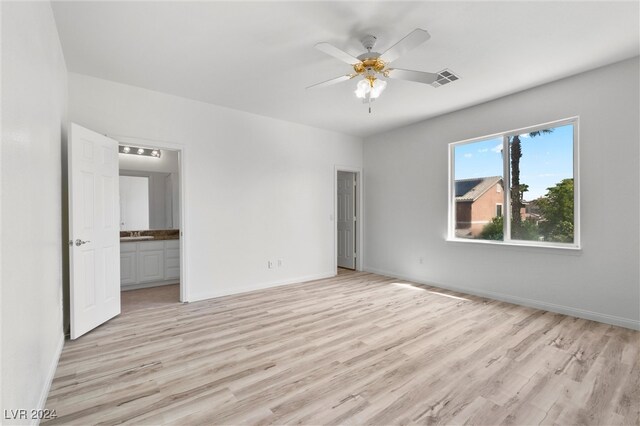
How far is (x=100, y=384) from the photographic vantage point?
84.2 inches

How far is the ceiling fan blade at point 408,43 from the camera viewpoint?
80.7 inches

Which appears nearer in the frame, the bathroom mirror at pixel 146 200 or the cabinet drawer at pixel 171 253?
the cabinet drawer at pixel 171 253

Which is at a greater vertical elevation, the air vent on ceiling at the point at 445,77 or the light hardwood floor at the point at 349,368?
the air vent on ceiling at the point at 445,77

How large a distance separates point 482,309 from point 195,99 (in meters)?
4.70

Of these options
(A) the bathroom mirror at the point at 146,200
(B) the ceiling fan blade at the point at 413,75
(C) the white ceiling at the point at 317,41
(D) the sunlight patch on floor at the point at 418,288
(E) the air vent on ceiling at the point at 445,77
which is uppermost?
(C) the white ceiling at the point at 317,41

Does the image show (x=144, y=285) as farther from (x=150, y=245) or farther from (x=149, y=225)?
(x=149, y=225)

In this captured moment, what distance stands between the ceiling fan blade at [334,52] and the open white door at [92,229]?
8.22 feet

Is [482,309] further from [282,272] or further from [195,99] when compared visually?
[195,99]

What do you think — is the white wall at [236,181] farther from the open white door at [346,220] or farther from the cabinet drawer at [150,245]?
the cabinet drawer at [150,245]

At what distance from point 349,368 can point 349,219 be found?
13.9 feet

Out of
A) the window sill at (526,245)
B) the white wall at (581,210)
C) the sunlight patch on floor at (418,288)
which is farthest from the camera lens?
the sunlight patch on floor at (418,288)

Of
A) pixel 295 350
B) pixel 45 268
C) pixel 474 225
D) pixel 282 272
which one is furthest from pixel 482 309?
pixel 45 268

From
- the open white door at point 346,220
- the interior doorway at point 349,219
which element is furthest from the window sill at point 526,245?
the open white door at point 346,220

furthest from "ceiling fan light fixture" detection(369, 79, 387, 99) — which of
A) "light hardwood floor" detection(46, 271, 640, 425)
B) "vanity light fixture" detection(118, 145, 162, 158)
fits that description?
"vanity light fixture" detection(118, 145, 162, 158)
